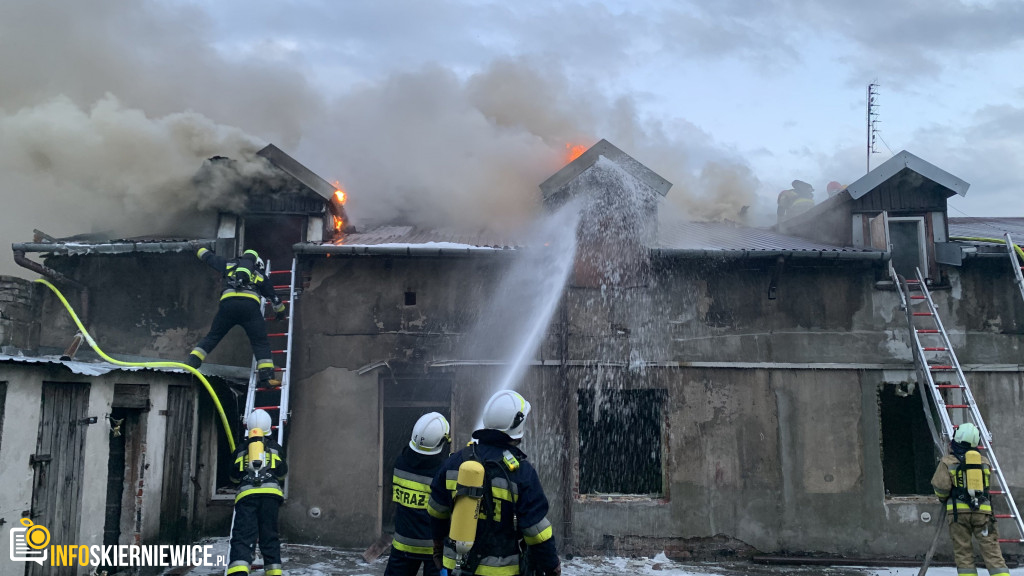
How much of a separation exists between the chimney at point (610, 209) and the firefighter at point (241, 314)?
4.24 metres

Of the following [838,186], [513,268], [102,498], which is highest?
[838,186]

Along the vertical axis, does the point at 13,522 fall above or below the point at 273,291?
below

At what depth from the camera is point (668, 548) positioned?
9289 millimetres

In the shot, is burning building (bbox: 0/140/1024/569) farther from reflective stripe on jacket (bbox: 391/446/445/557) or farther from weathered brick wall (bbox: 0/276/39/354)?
reflective stripe on jacket (bbox: 391/446/445/557)

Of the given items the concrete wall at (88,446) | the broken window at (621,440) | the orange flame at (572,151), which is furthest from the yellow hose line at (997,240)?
the concrete wall at (88,446)

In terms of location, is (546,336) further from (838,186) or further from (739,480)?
(838,186)

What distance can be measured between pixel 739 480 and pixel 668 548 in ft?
4.32

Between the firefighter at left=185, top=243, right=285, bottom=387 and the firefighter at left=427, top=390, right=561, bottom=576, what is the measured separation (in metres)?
5.42

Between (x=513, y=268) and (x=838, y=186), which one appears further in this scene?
(x=838, y=186)

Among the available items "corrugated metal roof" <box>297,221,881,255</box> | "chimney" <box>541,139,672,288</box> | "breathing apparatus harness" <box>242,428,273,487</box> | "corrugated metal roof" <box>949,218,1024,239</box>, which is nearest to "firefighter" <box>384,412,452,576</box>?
"breathing apparatus harness" <box>242,428,273,487</box>

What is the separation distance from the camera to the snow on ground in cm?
846

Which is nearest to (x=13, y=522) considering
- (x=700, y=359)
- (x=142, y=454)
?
(x=142, y=454)

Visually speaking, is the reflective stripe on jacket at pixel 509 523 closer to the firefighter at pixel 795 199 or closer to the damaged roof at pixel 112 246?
the damaged roof at pixel 112 246

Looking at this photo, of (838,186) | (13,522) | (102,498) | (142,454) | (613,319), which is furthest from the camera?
(838,186)
